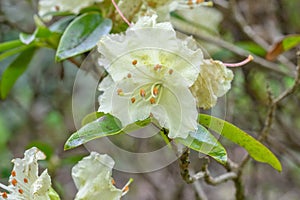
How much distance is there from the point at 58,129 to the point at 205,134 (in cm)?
190

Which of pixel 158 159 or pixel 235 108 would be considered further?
pixel 235 108

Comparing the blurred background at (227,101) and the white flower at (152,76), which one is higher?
the white flower at (152,76)

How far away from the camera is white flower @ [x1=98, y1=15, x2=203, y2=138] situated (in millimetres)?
1015

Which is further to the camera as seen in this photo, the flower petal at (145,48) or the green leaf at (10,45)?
the green leaf at (10,45)

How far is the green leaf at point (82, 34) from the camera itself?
49.2 inches

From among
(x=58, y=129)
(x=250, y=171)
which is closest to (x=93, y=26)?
(x=250, y=171)

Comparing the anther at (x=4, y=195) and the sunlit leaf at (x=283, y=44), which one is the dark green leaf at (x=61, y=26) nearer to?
the anther at (x=4, y=195)

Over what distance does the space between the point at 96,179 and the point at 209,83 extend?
0.28 metres

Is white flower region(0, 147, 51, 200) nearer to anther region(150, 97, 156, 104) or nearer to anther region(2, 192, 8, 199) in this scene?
anther region(2, 192, 8, 199)

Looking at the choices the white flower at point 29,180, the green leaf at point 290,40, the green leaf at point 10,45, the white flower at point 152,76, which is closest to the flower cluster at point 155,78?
the white flower at point 152,76

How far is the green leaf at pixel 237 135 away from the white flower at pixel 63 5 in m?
0.47

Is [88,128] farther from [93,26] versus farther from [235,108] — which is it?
[235,108]

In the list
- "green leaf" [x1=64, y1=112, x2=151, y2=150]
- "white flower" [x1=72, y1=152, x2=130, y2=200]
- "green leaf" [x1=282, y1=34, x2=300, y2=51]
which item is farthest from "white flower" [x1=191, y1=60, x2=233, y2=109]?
"green leaf" [x1=282, y1=34, x2=300, y2=51]

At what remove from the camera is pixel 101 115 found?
3.62 feet
